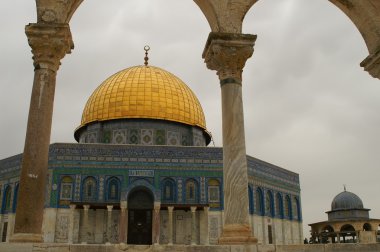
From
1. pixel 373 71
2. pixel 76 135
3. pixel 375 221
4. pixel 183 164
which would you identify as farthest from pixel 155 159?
pixel 375 221

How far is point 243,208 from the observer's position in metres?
7.49

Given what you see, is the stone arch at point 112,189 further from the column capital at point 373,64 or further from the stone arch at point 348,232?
the stone arch at point 348,232

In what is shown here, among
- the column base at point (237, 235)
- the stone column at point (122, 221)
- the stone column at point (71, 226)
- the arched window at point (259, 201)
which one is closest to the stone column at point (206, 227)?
the arched window at point (259, 201)

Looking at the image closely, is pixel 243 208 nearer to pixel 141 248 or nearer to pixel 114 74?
pixel 141 248

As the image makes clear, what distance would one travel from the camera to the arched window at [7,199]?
72.8 ft

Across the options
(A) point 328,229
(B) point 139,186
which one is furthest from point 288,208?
(B) point 139,186

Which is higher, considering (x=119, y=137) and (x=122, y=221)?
(x=119, y=137)

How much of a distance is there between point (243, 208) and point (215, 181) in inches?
566

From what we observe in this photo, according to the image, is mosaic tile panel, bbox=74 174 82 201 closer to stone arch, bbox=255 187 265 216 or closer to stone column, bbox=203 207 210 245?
stone column, bbox=203 207 210 245

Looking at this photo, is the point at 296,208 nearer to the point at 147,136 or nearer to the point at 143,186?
the point at 147,136

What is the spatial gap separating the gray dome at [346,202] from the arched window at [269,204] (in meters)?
9.64

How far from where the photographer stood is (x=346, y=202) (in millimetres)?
31906

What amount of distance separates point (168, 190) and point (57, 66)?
46.9 ft

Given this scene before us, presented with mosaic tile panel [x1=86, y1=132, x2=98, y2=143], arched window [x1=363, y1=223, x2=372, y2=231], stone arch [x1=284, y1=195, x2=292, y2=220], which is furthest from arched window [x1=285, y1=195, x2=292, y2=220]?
mosaic tile panel [x1=86, y1=132, x2=98, y2=143]
